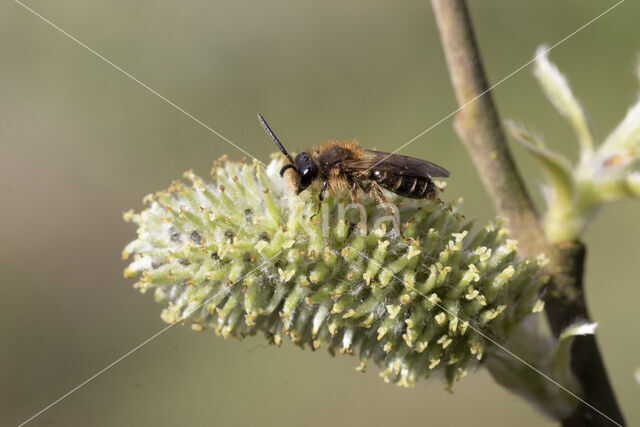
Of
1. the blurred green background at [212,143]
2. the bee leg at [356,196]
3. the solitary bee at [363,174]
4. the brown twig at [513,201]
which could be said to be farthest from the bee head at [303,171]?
the blurred green background at [212,143]

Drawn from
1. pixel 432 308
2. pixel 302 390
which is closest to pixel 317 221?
pixel 432 308

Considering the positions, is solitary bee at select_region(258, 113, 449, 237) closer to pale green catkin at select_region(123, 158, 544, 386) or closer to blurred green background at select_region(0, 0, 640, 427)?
pale green catkin at select_region(123, 158, 544, 386)

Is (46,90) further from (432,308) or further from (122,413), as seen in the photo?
(432,308)

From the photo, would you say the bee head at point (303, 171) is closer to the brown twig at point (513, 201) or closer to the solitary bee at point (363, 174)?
the solitary bee at point (363, 174)

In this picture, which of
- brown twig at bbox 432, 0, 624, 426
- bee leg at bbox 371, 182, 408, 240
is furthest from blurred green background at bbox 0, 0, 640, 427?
bee leg at bbox 371, 182, 408, 240

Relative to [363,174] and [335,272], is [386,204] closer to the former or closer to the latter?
[363,174]
